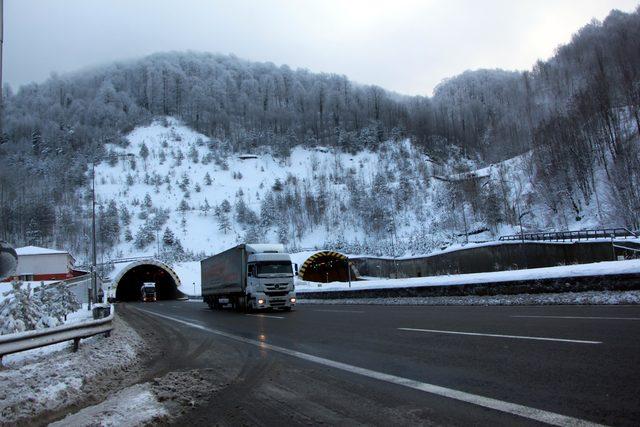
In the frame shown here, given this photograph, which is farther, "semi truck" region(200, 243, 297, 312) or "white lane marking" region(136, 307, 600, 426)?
"semi truck" region(200, 243, 297, 312)

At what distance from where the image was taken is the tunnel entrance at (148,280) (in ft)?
224

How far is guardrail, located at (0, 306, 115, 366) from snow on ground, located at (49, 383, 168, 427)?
2.41 m

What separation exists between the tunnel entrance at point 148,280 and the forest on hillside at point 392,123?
21406 millimetres

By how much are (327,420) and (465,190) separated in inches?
3826

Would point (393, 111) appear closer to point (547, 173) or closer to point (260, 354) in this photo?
point (547, 173)

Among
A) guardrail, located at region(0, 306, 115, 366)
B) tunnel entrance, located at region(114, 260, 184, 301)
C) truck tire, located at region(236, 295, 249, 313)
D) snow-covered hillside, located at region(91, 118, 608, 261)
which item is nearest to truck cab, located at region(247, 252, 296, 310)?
truck tire, located at region(236, 295, 249, 313)

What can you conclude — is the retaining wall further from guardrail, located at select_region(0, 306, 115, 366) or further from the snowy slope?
the snowy slope

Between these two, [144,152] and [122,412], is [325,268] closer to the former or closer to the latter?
[122,412]

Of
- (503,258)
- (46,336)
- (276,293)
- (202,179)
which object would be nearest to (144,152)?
(202,179)

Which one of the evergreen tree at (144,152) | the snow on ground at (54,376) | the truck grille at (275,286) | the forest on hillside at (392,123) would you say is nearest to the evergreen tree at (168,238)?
the forest on hillside at (392,123)

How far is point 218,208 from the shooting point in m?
123

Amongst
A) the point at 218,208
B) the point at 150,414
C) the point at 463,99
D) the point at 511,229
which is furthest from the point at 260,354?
the point at 463,99

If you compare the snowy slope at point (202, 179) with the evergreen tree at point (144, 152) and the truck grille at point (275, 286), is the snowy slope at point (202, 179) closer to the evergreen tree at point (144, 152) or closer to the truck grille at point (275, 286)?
the evergreen tree at point (144, 152)

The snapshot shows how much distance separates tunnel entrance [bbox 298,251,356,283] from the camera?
5716cm
